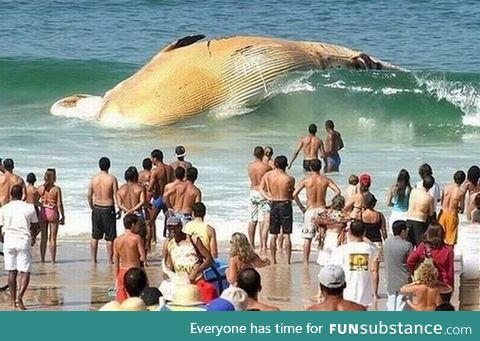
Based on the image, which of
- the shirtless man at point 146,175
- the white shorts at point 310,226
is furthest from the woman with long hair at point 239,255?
the shirtless man at point 146,175

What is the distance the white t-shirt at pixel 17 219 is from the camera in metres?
13.8

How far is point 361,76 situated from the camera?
30375mm

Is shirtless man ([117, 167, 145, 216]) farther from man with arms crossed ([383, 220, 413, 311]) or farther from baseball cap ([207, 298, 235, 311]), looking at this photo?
baseball cap ([207, 298, 235, 311])

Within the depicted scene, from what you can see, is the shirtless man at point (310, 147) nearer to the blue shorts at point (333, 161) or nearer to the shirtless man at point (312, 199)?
the blue shorts at point (333, 161)

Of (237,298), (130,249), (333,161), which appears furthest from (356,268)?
(333,161)

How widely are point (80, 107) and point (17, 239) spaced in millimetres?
14751

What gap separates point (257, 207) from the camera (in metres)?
17.3

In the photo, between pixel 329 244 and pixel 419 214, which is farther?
pixel 419 214

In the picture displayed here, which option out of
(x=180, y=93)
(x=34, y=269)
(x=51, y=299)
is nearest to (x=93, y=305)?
(x=51, y=299)

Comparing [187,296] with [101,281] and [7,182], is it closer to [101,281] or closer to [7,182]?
[101,281]

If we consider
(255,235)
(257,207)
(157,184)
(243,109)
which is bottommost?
(255,235)

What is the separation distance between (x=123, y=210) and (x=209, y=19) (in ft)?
87.0

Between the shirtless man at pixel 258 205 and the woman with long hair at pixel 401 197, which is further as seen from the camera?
the shirtless man at pixel 258 205

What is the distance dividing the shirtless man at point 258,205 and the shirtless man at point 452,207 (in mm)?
2423
